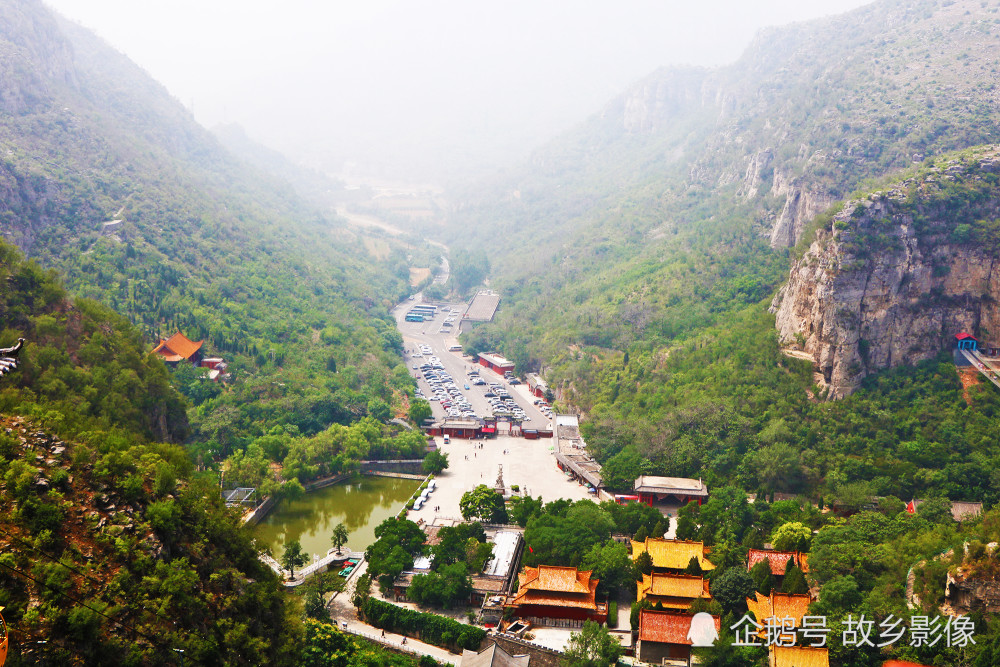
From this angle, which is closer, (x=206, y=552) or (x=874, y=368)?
(x=206, y=552)

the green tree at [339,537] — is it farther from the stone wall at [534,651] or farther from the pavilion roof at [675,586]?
the pavilion roof at [675,586]

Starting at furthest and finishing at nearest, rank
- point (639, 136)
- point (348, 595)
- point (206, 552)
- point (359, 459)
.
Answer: point (639, 136) < point (359, 459) < point (348, 595) < point (206, 552)

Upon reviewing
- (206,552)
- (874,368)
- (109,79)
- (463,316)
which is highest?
(109,79)

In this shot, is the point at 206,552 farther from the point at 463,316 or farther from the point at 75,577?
the point at 463,316

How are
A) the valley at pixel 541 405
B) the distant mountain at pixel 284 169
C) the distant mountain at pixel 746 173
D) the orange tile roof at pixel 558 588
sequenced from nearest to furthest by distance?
1. the valley at pixel 541 405
2. the orange tile roof at pixel 558 588
3. the distant mountain at pixel 746 173
4. the distant mountain at pixel 284 169

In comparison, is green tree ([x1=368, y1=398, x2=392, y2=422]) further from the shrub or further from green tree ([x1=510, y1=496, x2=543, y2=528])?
the shrub

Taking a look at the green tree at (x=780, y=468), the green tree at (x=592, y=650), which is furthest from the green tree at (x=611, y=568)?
the green tree at (x=780, y=468)

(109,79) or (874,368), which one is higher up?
(109,79)

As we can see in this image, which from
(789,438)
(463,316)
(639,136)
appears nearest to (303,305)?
(463,316)
